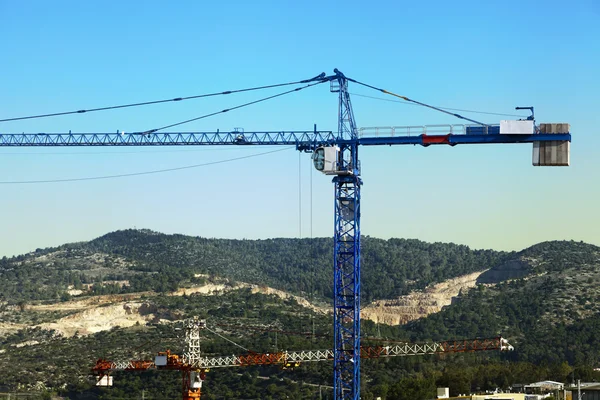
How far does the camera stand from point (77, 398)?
177000 millimetres

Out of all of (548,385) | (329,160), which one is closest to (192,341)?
(548,385)

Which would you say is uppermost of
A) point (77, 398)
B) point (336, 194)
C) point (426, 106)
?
point (426, 106)

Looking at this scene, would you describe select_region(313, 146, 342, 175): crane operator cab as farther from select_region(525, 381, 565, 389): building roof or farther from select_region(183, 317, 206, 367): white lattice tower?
select_region(525, 381, 565, 389): building roof

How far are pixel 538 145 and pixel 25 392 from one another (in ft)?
357

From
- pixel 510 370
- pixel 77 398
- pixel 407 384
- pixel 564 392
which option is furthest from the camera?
pixel 77 398

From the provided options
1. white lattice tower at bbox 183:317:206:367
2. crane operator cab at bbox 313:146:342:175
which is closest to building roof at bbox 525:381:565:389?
white lattice tower at bbox 183:317:206:367

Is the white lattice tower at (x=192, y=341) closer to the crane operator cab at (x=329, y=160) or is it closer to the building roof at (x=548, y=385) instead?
the building roof at (x=548, y=385)

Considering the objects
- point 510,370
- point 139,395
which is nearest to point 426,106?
point 510,370

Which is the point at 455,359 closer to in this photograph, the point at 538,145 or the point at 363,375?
the point at 363,375

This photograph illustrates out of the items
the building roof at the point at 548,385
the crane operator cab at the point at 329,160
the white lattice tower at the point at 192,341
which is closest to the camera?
the crane operator cab at the point at 329,160

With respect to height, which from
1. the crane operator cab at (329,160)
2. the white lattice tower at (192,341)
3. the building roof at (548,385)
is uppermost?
the crane operator cab at (329,160)

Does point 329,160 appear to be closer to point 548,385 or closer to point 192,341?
point 192,341

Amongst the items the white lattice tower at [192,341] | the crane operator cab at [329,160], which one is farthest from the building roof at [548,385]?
the crane operator cab at [329,160]

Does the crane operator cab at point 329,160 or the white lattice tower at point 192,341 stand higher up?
the crane operator cab at point 329,160
